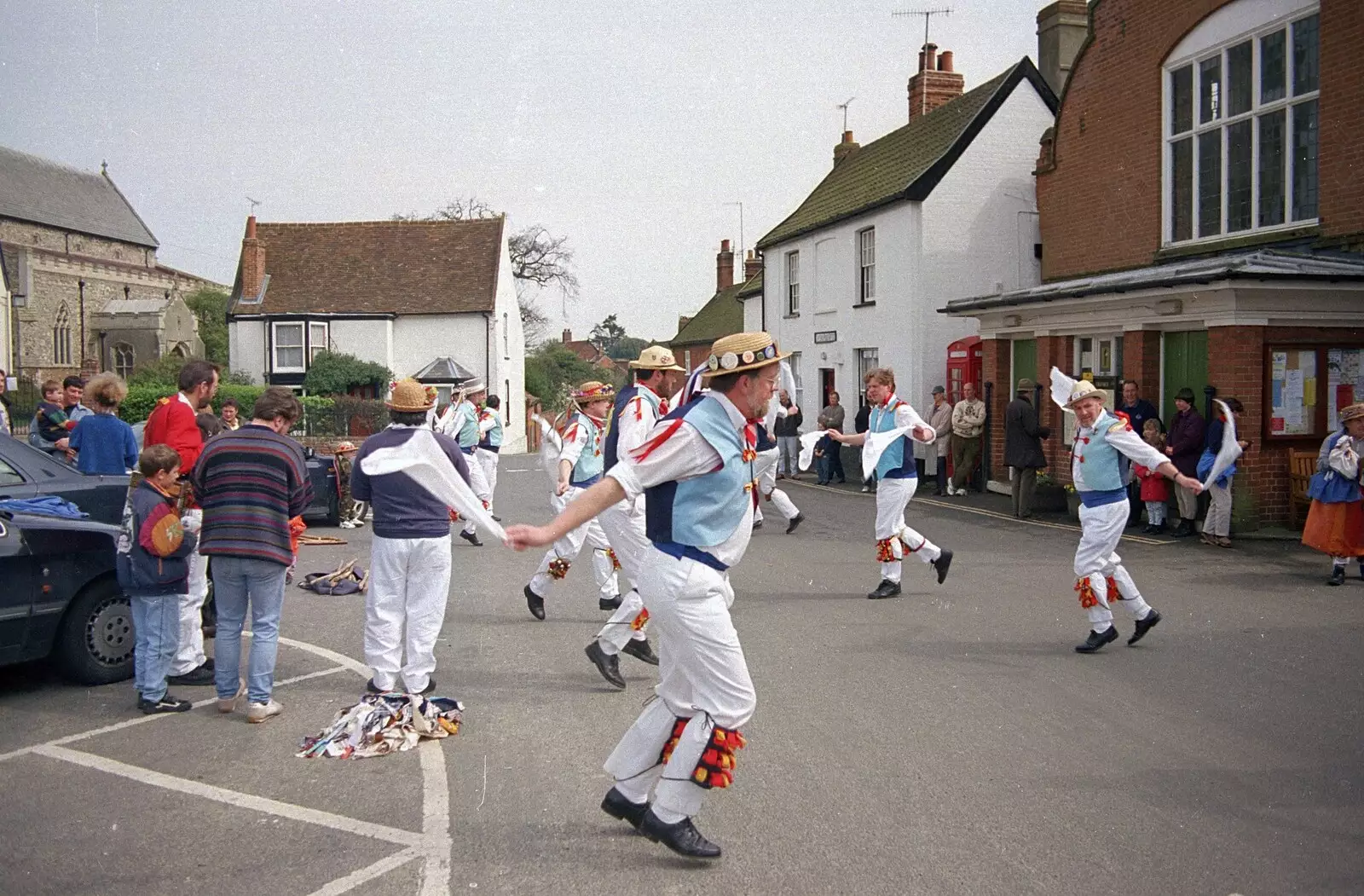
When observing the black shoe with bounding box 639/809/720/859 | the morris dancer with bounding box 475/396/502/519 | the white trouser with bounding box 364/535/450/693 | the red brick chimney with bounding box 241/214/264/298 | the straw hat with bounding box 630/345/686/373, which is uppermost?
the red brick chimney with bounding box 241/214/264/298

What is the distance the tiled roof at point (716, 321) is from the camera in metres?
47.9

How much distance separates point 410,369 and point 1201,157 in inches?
1373

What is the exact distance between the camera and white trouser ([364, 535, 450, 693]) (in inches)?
259

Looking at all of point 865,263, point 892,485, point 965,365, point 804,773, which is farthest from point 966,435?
point 804,773

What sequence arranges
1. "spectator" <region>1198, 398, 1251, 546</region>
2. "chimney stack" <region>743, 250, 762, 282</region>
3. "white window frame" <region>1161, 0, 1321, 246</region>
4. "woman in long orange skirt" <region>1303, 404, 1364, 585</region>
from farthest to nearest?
1. "chimney stack" <region>743, 250, 762, 282</region>
2. "white window frame" <region>1161, 0, 1321, 246</region>
3. "spectator" <region>1198, 398, 1251, 546</region>
4. "woman in long orange skirt" <region>1303, 404, 1364, 585</region>

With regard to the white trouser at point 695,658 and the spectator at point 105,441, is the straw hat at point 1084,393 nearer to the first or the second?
the white trouser at point 695,658

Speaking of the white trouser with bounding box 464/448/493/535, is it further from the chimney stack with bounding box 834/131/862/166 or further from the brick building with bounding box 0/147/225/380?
the brick building with bounding box 0/147/225/380

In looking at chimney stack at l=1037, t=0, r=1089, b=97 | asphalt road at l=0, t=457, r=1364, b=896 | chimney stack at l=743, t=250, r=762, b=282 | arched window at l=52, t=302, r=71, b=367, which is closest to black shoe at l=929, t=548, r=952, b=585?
asphalt road at l=0, t=457, r=1364, b=896

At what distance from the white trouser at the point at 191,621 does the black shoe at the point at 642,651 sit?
282 cm

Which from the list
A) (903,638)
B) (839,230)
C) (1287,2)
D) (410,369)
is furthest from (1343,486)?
(410,369)

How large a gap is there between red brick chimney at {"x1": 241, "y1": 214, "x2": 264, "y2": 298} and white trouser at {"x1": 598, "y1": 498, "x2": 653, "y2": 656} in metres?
42.3

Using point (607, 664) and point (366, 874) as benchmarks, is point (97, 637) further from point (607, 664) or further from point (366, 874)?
point (366, 874)

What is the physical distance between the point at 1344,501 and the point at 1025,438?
6.31m

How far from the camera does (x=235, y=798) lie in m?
5.39
